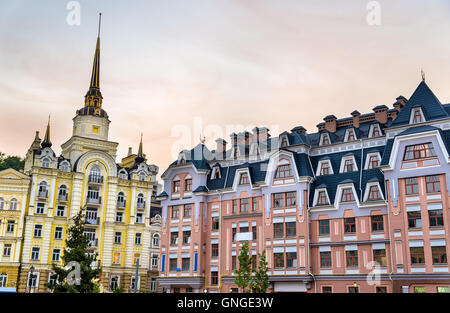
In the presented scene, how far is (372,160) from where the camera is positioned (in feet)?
141

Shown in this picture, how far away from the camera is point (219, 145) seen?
5566 centimetres

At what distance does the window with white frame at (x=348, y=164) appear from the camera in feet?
144

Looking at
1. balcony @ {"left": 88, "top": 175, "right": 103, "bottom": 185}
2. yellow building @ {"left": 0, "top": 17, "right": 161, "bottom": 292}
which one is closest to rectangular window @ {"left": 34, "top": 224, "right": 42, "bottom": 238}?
yellow building @ {"left": 0, "top": 17, "right": 161, "bottom": 292}

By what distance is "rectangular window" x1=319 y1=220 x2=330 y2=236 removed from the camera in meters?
43.0

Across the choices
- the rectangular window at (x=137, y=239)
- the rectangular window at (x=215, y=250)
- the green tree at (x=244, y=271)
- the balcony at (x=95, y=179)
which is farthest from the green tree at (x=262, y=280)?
the balcony at (x=95, y=179)

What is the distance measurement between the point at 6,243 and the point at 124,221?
586 inches

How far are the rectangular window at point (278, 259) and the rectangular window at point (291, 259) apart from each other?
0.48m

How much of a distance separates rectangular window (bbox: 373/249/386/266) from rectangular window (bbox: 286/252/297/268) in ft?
22.5

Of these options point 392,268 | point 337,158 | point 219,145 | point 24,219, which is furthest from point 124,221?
point 392,268

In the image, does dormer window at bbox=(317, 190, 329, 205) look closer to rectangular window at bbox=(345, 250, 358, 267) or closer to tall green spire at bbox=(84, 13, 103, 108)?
rectangular window at bbox=(345, 250, 358, 267)

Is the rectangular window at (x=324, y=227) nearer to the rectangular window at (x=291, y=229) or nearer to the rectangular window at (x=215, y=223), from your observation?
the rectangular window at (x=291, y=229)

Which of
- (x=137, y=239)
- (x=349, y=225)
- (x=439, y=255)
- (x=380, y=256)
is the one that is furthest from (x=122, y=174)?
(x=439, y=255)

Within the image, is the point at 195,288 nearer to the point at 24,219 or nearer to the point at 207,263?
the point at 207,263
